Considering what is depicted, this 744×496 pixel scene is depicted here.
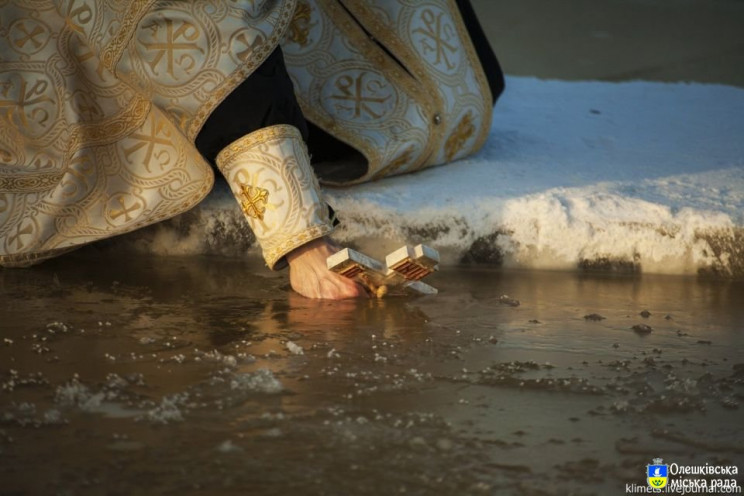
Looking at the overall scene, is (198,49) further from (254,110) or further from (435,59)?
(435,59)

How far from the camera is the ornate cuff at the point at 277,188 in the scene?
5.75 ft

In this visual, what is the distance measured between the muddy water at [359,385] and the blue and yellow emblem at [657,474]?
22 mm

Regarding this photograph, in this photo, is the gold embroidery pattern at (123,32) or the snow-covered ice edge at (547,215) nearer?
the gold embroidery pattern at (123,32)

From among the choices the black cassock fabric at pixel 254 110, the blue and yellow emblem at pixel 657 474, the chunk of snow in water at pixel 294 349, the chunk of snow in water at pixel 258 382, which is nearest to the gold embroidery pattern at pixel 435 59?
the black cassock fabric at pixel 254 110

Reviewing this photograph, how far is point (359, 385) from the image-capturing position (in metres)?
1.40

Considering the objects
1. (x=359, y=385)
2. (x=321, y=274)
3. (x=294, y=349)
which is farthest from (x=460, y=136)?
(x=359, y=385)

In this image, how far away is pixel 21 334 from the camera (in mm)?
1599

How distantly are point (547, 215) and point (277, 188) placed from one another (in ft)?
1.86

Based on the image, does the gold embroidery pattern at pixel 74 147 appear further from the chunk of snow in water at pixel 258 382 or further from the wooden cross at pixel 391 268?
the chunk of snow in water at pixel 258 382

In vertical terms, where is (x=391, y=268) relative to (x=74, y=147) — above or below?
below

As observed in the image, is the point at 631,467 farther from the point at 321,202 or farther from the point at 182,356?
the point at 321,202

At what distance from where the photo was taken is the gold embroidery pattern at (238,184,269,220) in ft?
5.78

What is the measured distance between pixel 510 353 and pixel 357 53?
0.86 m

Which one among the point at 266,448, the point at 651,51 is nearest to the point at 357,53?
the point at 266,448
